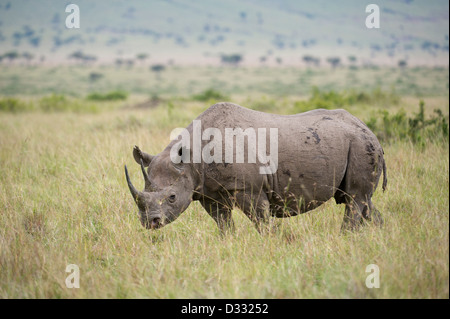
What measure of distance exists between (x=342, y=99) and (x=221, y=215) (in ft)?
41.5

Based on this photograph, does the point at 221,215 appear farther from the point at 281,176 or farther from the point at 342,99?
the point at 342,99

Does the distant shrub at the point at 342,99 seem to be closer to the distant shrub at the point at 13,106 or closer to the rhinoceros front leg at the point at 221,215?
the rhinoceros front leg at the point at 221,215

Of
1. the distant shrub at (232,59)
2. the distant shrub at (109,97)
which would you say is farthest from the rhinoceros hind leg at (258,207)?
the distant shrub at (232,59)

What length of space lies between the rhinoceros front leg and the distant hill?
82.8 metres

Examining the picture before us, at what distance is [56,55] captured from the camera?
375 feet

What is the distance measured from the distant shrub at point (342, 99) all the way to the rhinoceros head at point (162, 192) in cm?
1066

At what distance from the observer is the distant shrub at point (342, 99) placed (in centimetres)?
1508

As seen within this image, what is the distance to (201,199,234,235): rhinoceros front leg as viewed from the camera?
5.10m

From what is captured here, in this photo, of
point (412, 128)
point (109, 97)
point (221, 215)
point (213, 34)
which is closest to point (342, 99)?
point (412, 128)

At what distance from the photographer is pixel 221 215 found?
5086 millimetres

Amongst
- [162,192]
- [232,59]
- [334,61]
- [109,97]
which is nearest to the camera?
[162,192]
